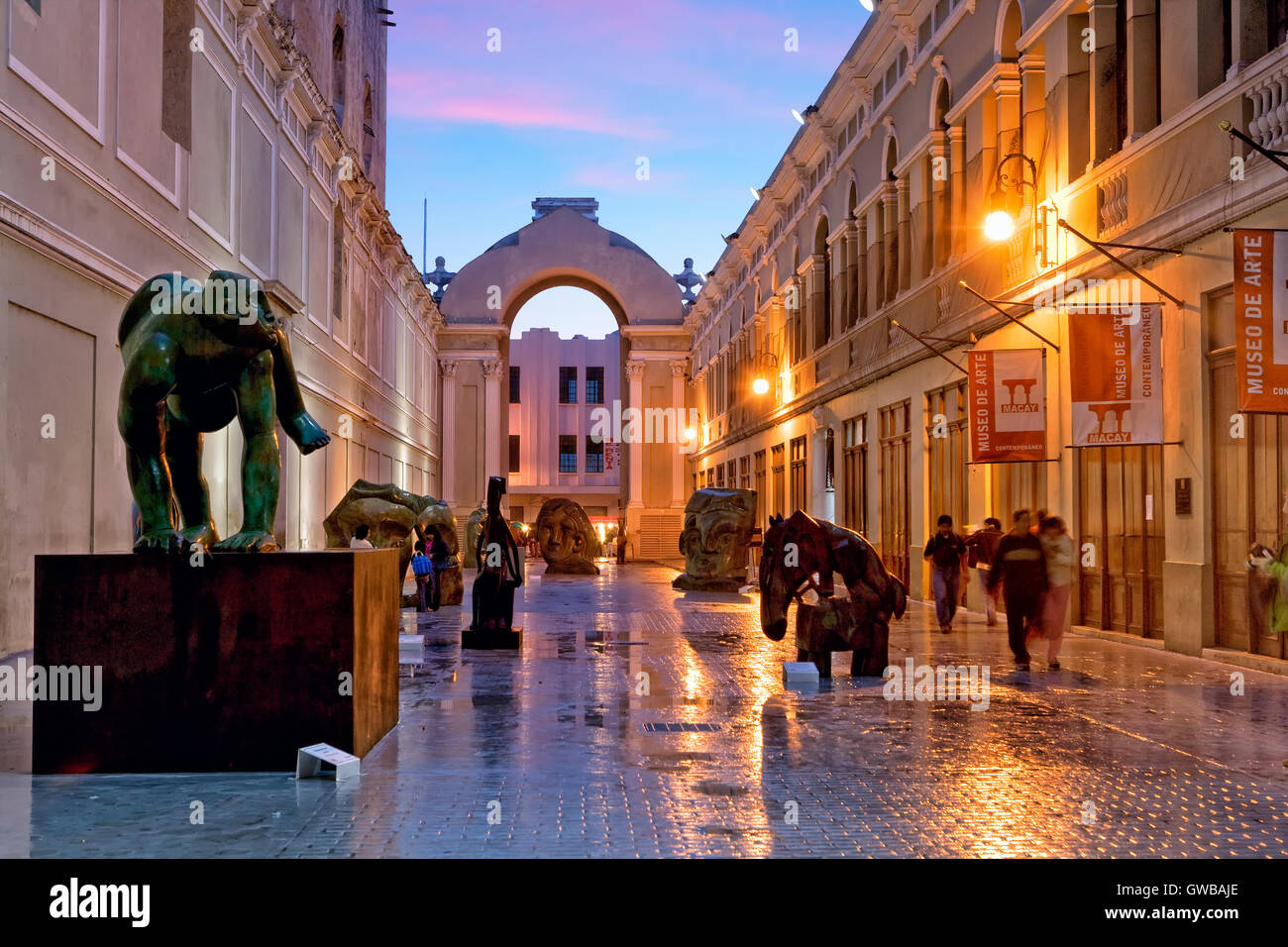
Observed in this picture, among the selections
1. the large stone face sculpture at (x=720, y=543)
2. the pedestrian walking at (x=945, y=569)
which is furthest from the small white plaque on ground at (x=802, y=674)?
the large stone face sculpture at (x=720, y=543)

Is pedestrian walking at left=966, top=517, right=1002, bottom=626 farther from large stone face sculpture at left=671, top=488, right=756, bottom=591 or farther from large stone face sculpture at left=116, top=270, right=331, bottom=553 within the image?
large stone face sculpture at left=116, top=270, right=331, bottom=553

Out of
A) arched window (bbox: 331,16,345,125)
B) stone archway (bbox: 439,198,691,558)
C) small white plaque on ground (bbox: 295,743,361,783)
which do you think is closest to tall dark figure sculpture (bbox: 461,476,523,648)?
small white plaque on ground (bbox: 295,743,361,783)

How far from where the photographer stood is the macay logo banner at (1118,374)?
1359 centimetres

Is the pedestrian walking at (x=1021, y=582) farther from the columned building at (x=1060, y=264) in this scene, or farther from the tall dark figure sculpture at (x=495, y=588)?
the tall dark figure sculpture at (x=495, y=588)

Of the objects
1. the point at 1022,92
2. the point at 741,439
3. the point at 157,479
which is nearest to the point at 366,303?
the point at 741,439

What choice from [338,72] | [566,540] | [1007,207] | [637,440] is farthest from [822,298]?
[637,440]

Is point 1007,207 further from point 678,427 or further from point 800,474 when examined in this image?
point 678,427

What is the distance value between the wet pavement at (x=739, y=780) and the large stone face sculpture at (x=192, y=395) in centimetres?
150

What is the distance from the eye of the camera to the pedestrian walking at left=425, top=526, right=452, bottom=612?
2022 cm

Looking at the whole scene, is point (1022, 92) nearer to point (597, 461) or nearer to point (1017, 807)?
point (1017, 807)

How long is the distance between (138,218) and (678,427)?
41.3 metres

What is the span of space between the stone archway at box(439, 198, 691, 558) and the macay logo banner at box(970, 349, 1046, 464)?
121 feet

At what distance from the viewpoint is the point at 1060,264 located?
15.9 metres
